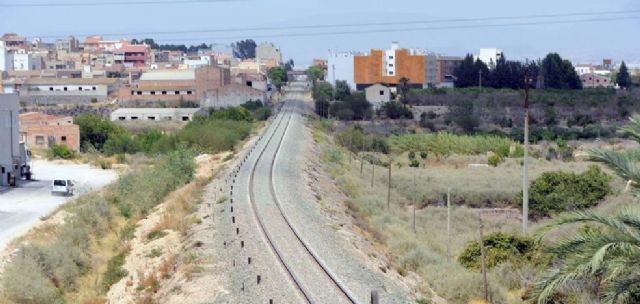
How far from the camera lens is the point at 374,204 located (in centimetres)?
3023

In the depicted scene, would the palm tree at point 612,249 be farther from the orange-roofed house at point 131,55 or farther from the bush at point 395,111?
the orange-roofed house at point 131,55

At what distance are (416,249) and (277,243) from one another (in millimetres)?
2937

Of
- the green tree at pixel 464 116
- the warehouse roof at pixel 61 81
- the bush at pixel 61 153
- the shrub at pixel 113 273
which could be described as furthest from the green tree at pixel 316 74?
the shrub at pixel 113 273

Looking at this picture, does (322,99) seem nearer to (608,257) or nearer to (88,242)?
(88,242)

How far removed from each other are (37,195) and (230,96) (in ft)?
150

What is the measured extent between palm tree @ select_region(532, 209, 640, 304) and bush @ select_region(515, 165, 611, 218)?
61.4ft

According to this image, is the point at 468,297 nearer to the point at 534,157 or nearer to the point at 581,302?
the point at 581,302

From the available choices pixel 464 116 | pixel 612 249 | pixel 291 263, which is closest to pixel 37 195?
pixel 291 263

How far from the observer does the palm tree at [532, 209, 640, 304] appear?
459 inches

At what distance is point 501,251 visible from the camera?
2044 centimetres

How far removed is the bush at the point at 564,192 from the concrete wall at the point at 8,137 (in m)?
21.4

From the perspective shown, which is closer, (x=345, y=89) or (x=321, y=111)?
(x=321, y=111)

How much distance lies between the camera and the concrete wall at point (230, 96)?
8181 cm

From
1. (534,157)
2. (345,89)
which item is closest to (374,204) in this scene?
(534,157)
